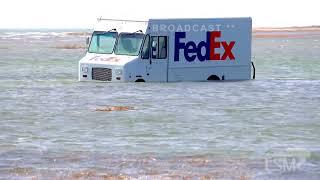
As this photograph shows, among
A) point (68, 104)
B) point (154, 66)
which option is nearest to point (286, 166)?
point (68, 104)

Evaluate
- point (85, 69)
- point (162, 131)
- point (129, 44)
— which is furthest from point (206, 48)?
point (162, 131)

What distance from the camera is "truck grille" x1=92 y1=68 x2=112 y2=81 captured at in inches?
1328

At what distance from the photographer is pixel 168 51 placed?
34031mm

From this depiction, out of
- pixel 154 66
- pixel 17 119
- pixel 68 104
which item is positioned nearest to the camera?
pixel 17 119

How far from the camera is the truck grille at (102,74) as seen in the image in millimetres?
33719

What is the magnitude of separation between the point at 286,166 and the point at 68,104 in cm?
1345

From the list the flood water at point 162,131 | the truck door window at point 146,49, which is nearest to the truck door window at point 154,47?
the truck door window at point 146,49

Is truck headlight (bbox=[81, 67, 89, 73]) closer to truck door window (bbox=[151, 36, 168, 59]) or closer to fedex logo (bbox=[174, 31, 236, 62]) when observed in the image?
truck door window (bbox=[151, 36, 168, 59])

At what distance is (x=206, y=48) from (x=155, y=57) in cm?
219

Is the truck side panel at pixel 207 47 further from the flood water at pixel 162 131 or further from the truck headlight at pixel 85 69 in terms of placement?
the truck headlight at pixel 85 69

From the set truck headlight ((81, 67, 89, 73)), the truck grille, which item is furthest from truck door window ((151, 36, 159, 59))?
truck headlight ((81, 67, 89, 73))

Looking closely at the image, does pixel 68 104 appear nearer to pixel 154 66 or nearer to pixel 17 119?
pixel 17 119

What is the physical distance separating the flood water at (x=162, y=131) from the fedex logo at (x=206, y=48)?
975 mm

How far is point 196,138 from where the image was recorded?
774 inches
